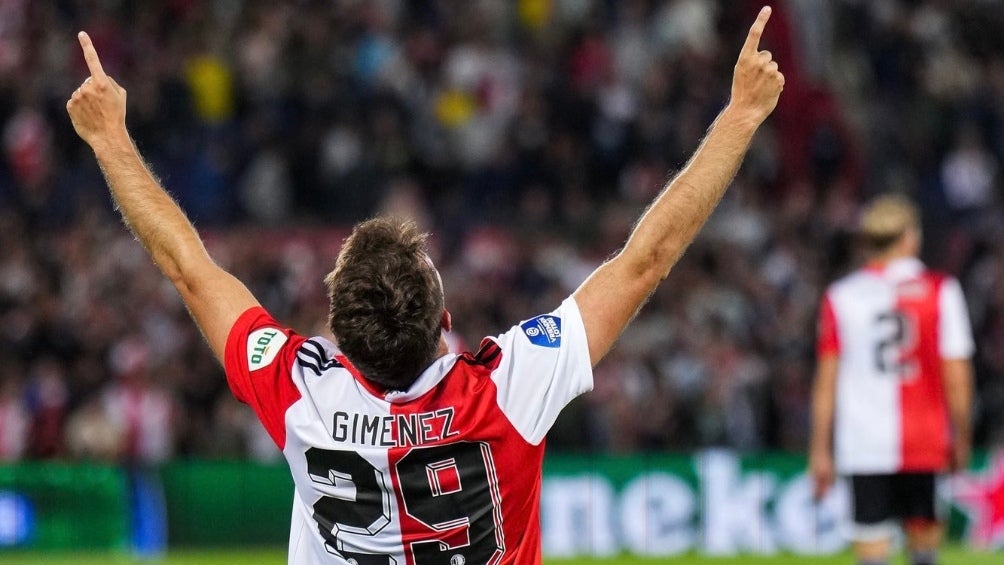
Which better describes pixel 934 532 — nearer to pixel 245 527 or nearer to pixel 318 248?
pixel 245 527

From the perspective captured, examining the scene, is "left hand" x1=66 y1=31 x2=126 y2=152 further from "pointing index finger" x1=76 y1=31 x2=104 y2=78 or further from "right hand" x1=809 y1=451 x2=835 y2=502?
"right hand" x1=809 y1=451 x2=835 y2=502

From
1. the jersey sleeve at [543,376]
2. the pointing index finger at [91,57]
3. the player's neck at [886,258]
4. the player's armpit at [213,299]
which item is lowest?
the jersey sleeve at [543,376]

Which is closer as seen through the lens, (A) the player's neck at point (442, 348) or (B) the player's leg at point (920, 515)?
(A) the player's neck at point (442, 348)

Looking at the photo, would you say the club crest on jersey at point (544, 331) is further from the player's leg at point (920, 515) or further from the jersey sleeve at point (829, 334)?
the player's leg at point (920, 515)

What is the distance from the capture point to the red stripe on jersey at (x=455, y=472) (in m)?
3.02

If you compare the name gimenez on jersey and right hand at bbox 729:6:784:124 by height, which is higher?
right hand at bbox 729:6:784:124

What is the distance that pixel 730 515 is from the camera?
12.9m

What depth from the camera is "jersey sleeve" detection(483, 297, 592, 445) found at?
9.99 ft

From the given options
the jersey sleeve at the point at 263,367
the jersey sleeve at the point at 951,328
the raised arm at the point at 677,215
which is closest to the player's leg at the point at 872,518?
the jersey sleeve at the point at 951,328

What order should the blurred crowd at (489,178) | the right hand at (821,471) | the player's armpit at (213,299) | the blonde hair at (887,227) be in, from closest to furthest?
1. the player's armpit at (213,299)
2. the blonde hair at (887,227)
3. the right hand at (821,471)
4. the blurred crowd at (489,178)

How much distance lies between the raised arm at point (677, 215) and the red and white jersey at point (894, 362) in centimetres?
473

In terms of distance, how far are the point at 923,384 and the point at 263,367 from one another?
17.7 feet

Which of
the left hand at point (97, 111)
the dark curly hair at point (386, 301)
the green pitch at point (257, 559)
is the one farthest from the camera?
the green pitch at point (257, 559)

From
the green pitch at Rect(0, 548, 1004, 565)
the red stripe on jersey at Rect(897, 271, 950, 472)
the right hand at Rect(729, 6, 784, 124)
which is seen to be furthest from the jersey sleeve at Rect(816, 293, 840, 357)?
the right hand at Rect(729, 6, 784, 124)
